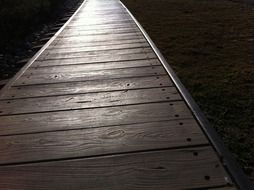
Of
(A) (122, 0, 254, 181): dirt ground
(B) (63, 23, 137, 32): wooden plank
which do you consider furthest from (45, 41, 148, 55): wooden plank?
(B) (63, 23, 137, 32): wooden plank

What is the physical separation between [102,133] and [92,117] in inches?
15.4

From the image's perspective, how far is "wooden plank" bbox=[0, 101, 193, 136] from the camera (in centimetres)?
349

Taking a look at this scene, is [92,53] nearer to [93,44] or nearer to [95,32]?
[93,44]

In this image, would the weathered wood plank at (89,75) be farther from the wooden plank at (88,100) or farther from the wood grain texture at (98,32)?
the wood grain texture at (98,32)

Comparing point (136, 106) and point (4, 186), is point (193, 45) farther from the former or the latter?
point (4, 186)

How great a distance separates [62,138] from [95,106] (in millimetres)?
781

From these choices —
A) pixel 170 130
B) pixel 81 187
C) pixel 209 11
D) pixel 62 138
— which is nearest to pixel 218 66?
pixel 170 130

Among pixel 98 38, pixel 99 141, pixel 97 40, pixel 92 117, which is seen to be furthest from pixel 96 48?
pixel 99 141

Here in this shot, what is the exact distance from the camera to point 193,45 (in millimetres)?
8227

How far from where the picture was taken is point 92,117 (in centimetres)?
367

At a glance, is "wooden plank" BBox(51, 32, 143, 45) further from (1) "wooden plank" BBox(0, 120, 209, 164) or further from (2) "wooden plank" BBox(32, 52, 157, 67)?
(1) "wooden plank" BBox(0, 120, 209, 164)

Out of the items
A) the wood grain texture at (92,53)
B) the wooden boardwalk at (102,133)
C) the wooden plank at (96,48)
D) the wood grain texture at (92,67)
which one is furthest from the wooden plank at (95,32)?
the wooden boardwalk at (102,133)

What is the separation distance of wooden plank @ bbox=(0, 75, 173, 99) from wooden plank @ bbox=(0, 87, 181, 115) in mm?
149

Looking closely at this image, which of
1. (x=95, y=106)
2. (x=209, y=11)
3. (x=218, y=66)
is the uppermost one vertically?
(x=95, y=106)
